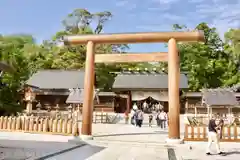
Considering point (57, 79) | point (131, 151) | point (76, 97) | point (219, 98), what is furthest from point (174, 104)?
point (57, 79)

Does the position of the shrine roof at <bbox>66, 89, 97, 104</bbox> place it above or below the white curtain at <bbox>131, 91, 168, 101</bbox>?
below

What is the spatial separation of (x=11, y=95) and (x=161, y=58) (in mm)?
13180

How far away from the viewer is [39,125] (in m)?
13.9

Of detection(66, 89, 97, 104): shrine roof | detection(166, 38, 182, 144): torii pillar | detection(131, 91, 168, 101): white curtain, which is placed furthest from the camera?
detection(131, 91, 168, 101): white curtain

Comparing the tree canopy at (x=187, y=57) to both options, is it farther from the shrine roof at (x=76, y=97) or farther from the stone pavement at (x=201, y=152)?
the stone pavement at (x=201, y=152)

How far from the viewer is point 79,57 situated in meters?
45.2

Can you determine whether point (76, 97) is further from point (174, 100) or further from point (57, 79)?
point (57, 79)

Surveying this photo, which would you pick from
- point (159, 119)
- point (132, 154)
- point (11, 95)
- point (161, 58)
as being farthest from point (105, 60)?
point (11, 95)

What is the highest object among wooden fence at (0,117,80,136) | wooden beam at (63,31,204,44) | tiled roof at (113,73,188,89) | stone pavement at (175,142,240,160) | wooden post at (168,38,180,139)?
tiled roof at (113,73,188,89)

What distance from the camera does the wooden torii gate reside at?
36.4 feet

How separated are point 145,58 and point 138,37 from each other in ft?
3.27

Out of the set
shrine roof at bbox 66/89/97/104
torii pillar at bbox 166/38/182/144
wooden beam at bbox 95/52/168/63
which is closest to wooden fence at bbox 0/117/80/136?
wooden beam at bbox 95/52/168/63

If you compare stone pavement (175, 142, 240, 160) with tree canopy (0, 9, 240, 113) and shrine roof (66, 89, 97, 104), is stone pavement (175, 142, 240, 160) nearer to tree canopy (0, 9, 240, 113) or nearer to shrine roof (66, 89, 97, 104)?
shrine roof (66, 89, 97, 104)

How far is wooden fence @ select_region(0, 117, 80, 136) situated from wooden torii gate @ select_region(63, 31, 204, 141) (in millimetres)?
1622
